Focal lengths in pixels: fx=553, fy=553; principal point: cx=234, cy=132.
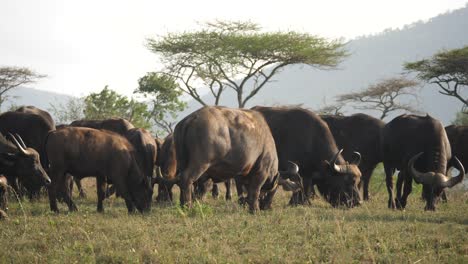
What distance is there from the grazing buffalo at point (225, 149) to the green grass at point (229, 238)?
667mm

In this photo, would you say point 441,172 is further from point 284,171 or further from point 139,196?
point 139,196

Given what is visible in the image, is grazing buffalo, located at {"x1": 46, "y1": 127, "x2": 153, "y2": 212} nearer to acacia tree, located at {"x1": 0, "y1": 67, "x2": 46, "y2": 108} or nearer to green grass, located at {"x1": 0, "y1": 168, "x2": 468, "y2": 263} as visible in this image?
green grass, located at {"x1": 0, "y1": 168, "x2": 468, "y2": 263}

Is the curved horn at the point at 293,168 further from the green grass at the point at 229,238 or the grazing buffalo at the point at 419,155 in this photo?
the grazing buffalo at the point at 419,155

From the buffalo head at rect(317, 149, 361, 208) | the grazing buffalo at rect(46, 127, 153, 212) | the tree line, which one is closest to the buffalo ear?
the grazing buffalo at rect(46, 127, 153, 212)

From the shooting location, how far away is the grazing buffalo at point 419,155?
38.4 feet

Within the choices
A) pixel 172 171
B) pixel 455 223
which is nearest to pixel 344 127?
pixel 172 171

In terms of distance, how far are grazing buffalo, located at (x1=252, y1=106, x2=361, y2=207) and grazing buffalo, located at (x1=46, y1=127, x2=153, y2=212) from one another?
3.79 meters

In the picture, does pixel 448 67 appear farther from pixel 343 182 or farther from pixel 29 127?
pixel 29 127

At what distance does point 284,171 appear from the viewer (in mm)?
12789

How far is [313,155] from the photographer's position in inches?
520

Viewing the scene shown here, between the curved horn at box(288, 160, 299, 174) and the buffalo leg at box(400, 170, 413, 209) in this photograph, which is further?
the buffalo leg at box(400, 170, 413, 209)

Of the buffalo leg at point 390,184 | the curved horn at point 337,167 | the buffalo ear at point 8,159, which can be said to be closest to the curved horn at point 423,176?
the curved horn at point 337,167

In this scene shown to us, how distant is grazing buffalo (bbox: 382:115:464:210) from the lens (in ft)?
38.4

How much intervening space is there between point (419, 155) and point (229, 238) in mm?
6152
